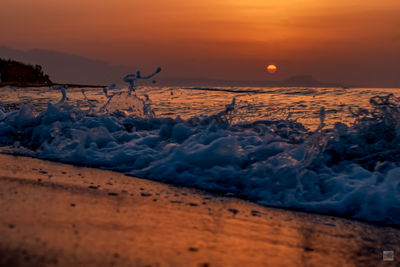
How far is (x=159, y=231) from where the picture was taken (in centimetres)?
213

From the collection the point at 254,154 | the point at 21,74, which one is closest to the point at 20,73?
the point at 21,74

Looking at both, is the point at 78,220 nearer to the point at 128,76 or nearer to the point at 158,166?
the point at 158,166

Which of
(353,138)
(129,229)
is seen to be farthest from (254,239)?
(353,138)

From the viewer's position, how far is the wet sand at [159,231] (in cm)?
176

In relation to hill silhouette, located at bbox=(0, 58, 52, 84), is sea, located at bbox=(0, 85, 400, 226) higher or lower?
lower

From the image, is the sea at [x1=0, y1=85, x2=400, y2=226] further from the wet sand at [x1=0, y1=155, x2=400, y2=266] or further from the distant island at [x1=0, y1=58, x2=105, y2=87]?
the distant island at [x1=0, y1=58, x2=105, y2=87]

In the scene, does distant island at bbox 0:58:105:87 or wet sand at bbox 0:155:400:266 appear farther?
distant island at bbox 0:58:105:87

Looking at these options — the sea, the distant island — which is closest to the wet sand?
the sea

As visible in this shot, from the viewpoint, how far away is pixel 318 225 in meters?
2.62

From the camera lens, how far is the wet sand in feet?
5.77

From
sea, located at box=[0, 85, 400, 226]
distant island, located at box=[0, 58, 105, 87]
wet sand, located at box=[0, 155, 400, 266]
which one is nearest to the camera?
wet sand, located at box=[0, 155, 400, 266]

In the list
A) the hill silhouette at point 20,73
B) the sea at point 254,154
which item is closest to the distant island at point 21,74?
the hill silhouette at point 20,73

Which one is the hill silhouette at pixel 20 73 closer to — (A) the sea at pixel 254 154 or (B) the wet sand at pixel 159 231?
(A) the sea at pixel 254 154

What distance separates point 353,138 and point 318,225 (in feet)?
7.47
